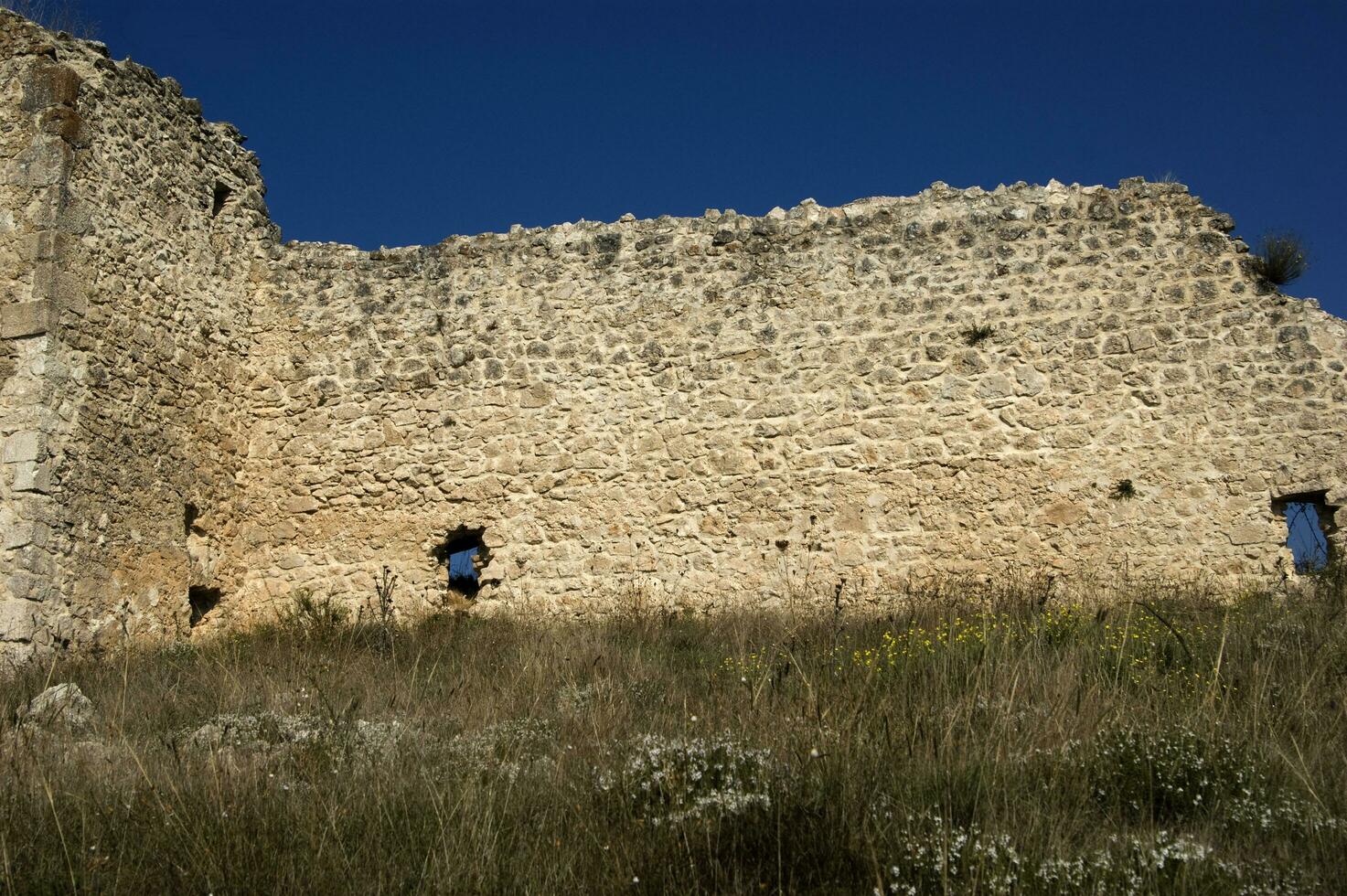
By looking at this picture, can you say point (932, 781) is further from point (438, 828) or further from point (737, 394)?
point (737, 394)

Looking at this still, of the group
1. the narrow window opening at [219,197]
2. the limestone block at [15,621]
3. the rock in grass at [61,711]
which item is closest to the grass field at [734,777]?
the rock in grass at [61,711]

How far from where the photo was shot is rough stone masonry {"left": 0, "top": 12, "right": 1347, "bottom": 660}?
8.08 meters

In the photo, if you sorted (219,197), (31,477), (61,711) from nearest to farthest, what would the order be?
(61,711)
(31,477)
(219,197)

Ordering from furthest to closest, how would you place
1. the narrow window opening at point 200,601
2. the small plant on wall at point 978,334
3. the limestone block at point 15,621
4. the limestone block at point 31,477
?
the narrow window opening at point 200,601 → the small plant on wall at point 978,334 → the limestone block at point 31,477 → the limestone block at point 15,621

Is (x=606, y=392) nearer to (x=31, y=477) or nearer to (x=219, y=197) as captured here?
(x=219, y=197)

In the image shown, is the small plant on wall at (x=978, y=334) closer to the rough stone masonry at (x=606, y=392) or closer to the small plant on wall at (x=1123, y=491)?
the rough stone masonry at (x=606, y=392)

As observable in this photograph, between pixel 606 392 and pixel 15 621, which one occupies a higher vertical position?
pixel 606 392

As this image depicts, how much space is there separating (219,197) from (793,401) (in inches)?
216

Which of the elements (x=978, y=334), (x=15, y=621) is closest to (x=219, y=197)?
(x=15, y=621)

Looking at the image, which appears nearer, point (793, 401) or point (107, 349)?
point (107, 349)

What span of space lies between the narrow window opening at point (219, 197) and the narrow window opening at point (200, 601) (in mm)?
3323

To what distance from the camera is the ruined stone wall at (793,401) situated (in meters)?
8.36

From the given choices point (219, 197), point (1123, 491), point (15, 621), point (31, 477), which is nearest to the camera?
point (15, 621)

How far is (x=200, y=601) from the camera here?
363 inches
